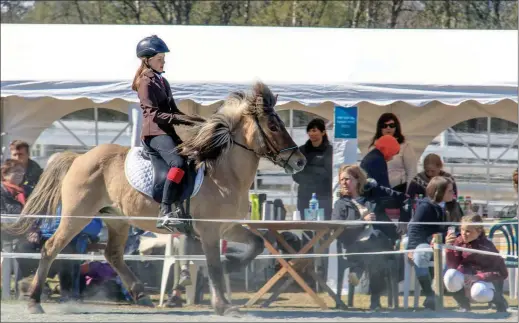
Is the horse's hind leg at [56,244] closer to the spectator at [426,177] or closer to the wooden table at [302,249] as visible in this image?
the wooden table at [302,249]

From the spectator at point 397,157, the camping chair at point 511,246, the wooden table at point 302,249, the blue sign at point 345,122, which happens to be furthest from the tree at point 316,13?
the wooden table at point 302,249

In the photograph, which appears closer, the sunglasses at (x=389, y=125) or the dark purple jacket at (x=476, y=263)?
the dark purple jacket at (x=476, y=263)

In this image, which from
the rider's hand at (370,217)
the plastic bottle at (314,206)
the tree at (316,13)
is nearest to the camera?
the rider's hand at (370,217)

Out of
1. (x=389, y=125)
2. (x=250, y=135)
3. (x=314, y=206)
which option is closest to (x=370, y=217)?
(x=314, y=206)

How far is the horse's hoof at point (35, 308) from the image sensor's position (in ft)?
22.7

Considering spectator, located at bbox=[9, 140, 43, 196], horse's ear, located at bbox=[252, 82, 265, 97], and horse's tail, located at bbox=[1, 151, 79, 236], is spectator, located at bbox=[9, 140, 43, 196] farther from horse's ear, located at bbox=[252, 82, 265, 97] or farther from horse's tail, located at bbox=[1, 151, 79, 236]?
horse's ear, located at bbox=[252, 82, 265, 97]

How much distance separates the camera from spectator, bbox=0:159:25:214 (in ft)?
26.3

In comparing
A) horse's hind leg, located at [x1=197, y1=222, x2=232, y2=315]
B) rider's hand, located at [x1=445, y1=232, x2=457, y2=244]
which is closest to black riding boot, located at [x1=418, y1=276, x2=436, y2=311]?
rider's hand, located at [x1=445, y1=232, x2=457, y2=244]

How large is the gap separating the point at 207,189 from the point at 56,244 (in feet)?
4.12

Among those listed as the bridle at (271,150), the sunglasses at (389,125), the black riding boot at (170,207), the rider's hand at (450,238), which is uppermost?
the sunglasses at (389,125)

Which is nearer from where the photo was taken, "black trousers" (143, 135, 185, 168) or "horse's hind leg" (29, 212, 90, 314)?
"black trousers" (143, 135, 185, 168)

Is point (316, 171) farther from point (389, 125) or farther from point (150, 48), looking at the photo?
point (150, 48)

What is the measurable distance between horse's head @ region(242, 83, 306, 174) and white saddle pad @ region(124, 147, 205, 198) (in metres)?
0.44

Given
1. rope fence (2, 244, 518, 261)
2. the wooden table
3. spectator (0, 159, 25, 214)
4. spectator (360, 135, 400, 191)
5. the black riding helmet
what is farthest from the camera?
spectator (360, 135, 400, 191)
